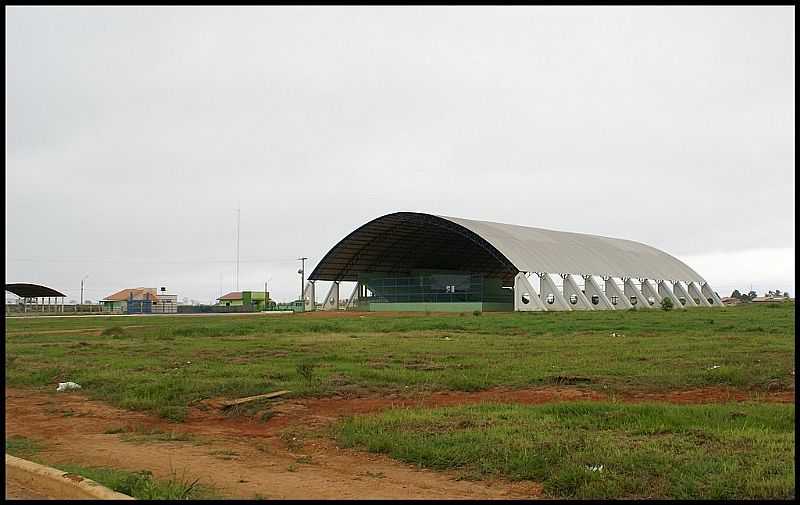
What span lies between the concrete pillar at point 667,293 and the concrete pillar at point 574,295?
15212mm

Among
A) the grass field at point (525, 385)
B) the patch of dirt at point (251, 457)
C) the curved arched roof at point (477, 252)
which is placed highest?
the curved arched roof at point (477, 252)

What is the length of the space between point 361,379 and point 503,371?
331cm

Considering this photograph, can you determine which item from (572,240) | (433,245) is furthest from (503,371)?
(572,240)

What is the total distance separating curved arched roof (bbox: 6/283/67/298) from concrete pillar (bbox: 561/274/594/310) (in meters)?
58.4

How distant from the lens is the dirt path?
7.92m

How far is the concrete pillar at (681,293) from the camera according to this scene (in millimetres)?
78750

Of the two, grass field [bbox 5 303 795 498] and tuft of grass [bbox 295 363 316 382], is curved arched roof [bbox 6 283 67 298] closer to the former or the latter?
grass field [bbox 5 303 795 498]

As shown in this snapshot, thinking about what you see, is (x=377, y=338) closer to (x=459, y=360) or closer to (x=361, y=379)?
(x=459, y=360)

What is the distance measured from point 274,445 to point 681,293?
7526cm

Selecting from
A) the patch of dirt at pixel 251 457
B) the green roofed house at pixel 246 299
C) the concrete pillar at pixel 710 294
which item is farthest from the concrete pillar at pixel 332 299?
the patch of dirt at pixel 251 457

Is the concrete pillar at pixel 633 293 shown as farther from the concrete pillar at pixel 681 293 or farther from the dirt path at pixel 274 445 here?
the dirt path at pixel 274 445

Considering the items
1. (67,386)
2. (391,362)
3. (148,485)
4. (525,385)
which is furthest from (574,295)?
(148,485)

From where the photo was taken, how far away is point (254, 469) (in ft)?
28.9

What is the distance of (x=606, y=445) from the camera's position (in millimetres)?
8977
